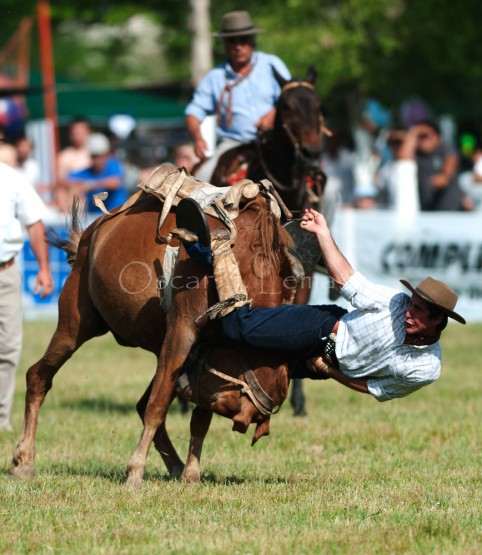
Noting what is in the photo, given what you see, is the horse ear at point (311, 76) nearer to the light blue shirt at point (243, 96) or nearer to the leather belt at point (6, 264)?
the light blue shirt at point (243, 96)

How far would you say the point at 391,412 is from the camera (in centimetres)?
1008

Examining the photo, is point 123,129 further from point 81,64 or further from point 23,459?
point 81,64

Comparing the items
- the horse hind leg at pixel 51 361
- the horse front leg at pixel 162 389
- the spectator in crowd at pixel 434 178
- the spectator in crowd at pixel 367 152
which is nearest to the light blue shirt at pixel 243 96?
the horse hind leg at pixel 51 361

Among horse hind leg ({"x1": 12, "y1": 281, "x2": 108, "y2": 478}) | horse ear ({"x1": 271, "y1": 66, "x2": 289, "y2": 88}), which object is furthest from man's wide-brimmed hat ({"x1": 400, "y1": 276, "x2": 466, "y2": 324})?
horse ear ({"x1": 271, "y1": 66, "x2": 289, "y2": 88})

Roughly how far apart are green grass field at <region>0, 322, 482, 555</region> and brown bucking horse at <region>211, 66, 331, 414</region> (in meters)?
1.44

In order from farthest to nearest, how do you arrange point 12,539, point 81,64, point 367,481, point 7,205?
point 81,64 → point 7,205 → point 367,481 → point 12,539

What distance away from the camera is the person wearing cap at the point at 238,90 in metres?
10.2

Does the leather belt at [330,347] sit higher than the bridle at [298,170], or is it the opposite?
the bridle at [298,170]

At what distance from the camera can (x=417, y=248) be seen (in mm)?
16141

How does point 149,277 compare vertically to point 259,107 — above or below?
below

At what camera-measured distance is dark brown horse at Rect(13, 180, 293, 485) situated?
21.0 ft

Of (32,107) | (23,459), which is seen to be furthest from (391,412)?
(32,107)

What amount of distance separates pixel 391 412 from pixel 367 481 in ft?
10.2

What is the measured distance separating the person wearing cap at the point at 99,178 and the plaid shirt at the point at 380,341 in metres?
10.4
